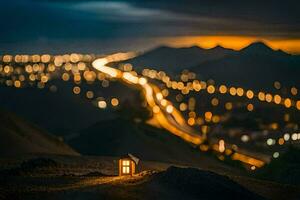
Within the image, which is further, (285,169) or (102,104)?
(102,104)

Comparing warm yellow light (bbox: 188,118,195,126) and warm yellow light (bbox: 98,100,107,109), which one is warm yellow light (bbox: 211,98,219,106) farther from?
warm yellow light (bbox: 188,118,195,126)

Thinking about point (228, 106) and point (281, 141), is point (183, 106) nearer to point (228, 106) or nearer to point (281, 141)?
point (228, 106)

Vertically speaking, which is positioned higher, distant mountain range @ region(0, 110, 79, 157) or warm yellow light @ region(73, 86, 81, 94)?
warm yellow light @ region(73, 86, 81, 94)

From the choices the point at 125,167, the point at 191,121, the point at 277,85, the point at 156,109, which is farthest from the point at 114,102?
the point at 125,167

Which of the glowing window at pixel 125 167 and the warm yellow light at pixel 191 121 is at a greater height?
the glowing window at pixel 125 167

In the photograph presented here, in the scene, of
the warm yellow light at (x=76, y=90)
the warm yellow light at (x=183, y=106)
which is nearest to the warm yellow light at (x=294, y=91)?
the warm yellow light at (x=183, y=106)

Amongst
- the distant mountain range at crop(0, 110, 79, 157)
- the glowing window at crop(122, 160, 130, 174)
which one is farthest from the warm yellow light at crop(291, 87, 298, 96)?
the glowing window at crop(122, 160, 130, 174)

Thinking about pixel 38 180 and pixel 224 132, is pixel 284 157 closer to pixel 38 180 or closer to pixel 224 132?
pixel 38 180

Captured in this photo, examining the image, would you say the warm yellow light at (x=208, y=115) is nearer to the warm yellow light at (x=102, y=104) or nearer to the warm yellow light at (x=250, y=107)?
the warm yellow light at (x=250, y=107)
